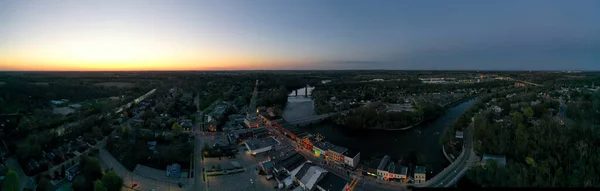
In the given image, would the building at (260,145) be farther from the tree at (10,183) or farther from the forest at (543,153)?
the forest at (543,153)

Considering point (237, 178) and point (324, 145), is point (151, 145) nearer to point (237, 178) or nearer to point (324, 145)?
point (237, 178)

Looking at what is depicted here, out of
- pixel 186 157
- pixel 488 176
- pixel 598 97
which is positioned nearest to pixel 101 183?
pixel 186 157

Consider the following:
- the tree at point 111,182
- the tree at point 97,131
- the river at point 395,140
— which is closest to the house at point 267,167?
the river at point 395,140

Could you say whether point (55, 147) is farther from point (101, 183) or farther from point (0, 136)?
point (101, 183)

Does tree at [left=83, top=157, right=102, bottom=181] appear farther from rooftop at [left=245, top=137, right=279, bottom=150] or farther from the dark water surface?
the dark water surface

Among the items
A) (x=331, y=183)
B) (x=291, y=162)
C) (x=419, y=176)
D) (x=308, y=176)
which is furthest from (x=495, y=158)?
(x=291, y=162)

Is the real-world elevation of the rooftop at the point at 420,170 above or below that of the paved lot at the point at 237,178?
above

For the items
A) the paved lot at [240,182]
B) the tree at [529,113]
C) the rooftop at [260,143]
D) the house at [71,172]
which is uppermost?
the tree at [529,113]

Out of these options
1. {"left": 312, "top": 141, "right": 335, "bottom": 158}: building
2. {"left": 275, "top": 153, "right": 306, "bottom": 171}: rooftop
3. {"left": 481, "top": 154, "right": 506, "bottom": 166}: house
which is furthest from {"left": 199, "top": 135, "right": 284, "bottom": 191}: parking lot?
{"left": 481, "top": 154, "right": 506, "bottom": 166}: house
